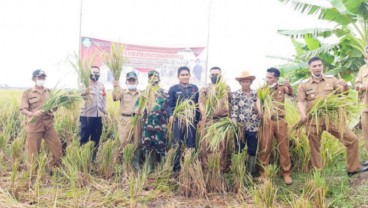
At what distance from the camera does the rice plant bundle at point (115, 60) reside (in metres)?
4.86

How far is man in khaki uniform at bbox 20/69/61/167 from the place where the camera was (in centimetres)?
489

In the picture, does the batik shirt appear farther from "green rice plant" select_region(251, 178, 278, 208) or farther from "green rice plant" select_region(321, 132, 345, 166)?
"green rice plant" select_region(321, 132, 345, 166)

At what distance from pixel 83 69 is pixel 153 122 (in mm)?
1382

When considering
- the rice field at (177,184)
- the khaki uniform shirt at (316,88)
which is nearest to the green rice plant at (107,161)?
the rice field at (177,184)

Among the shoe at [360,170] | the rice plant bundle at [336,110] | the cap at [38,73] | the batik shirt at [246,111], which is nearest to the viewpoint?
the rice plant bundle at [336,110]

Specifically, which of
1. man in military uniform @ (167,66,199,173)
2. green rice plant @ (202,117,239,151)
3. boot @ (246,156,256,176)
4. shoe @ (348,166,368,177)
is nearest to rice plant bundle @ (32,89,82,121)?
man in military uniform @ (167,66,199,173)

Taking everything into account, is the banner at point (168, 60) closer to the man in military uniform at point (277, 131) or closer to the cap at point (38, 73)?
the cap at point (38, 73)

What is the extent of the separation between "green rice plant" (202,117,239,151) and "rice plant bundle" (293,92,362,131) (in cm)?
101

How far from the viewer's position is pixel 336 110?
155 inches

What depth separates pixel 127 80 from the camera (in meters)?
5.00

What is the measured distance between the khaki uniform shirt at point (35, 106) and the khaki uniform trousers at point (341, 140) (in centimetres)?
387

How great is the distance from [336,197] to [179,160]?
79.9 inches

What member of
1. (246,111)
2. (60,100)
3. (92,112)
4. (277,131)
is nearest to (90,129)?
(92,112)

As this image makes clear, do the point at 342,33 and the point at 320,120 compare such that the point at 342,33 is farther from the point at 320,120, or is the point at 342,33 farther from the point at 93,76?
the point at 93,76
